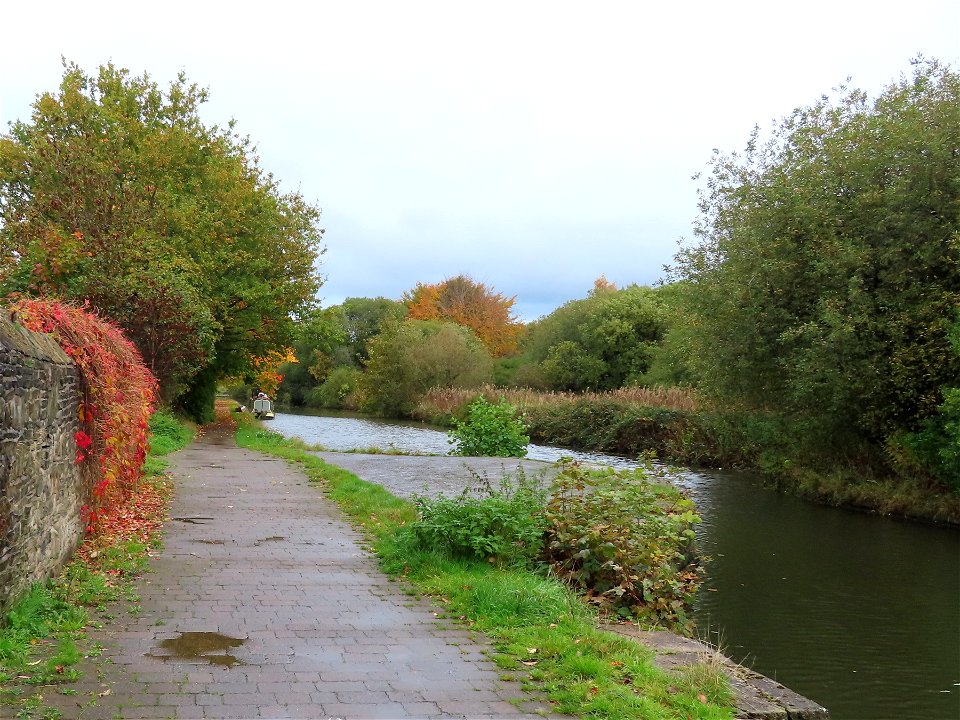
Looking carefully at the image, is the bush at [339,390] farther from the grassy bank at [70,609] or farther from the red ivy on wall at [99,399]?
the grassy bank at [70,609]

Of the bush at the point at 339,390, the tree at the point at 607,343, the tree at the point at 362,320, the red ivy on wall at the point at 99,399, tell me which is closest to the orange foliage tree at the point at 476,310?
the tree at the point at 362,320

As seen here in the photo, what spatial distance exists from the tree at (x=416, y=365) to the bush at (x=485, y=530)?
46923 mm

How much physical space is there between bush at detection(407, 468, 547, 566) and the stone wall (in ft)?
10.7

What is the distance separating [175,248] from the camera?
23359 mm

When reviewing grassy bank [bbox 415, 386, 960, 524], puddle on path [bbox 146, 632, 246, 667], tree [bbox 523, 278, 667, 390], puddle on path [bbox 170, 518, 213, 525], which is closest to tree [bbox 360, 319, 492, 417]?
tree [bbox 523, 278, 667, 390]

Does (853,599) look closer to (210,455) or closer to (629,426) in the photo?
(210,455)

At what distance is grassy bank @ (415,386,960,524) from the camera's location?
18.8 m

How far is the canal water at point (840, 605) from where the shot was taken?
834 cm

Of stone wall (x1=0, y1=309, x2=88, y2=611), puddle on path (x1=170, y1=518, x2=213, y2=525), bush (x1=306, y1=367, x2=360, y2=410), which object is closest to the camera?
stone wall (x1=0, y1=309, x2=88, y2=611)

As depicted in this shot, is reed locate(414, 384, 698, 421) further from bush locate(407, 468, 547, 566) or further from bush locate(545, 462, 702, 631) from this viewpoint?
bush locate(407, 468, 547, 566)

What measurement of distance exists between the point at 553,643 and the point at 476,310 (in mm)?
71028

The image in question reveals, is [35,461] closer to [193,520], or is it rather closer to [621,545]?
[193,520]

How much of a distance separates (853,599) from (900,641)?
1.74m

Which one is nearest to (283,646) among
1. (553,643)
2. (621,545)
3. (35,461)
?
(553,643)
